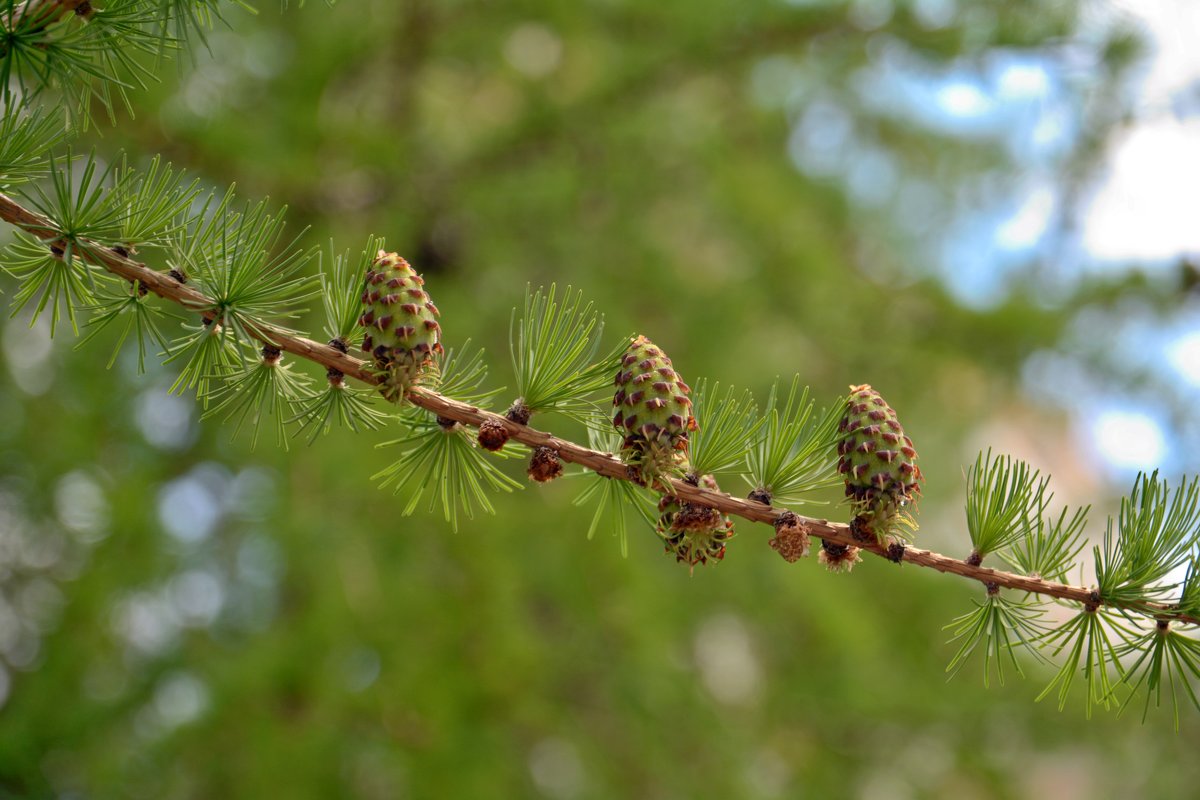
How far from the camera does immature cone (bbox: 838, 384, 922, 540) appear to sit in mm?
717

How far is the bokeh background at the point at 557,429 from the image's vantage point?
1790 mm

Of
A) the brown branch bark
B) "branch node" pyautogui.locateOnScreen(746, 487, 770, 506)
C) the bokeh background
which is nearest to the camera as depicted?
the brown branch bark

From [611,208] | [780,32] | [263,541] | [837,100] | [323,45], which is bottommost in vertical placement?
[263,541]

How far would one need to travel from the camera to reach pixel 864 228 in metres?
3.06

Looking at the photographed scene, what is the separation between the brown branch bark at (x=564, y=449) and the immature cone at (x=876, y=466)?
0.02 metres

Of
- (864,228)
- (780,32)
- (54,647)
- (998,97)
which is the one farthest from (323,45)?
(864,228)

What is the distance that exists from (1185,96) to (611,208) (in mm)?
1358

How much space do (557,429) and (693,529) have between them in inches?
57.0

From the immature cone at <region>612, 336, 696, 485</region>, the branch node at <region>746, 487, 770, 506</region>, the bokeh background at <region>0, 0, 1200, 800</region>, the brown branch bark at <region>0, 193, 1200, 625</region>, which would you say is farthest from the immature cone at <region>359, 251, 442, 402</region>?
the bokeh background at <region>0, 0, 1200, 800</region>

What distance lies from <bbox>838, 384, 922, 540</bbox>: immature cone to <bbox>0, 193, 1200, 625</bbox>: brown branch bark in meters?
0.02

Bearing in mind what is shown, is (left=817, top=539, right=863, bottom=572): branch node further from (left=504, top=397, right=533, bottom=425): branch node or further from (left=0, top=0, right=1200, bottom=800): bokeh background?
(left=0, top=0, right=1200, bottom=800): bokeh background

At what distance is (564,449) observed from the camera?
0.72m

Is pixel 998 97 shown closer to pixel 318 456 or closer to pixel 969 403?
pixel 969 403

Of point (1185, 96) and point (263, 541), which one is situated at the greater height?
point (1185, 96)
